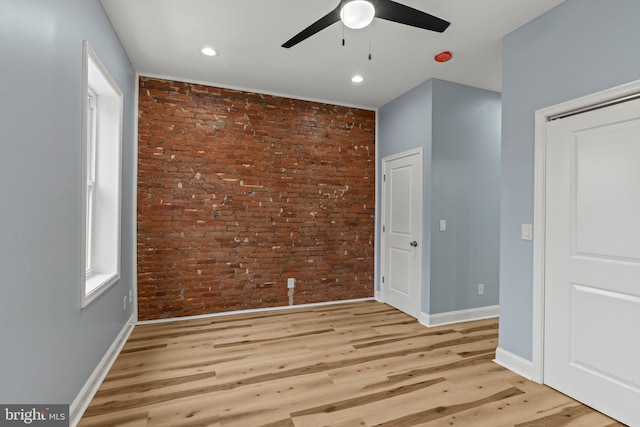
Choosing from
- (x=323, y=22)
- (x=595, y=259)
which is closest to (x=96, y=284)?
(x=323, y=22)

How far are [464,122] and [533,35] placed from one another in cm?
124

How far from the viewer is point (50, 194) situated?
5.04 ft

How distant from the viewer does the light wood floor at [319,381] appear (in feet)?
6.21

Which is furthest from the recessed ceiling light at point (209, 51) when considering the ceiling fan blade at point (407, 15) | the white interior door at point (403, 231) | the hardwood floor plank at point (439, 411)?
the hardwood floor plank at point (439, 411)

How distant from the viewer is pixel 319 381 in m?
2.30

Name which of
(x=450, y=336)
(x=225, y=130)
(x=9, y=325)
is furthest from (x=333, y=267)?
(x=9, y=325)

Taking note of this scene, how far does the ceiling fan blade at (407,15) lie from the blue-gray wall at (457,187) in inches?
65.1

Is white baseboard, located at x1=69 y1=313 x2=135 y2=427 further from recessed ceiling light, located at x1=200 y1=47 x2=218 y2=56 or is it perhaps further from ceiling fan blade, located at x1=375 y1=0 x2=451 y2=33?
ceiling fan blade, located at x1=375 y1=0 x2=451 y2=33

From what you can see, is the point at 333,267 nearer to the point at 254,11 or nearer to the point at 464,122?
the point at 464,122

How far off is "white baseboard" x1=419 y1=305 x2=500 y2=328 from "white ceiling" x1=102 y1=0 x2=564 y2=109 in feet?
8.93

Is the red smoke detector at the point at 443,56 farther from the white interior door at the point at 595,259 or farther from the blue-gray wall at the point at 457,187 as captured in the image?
the white interior door at the point at 595,259

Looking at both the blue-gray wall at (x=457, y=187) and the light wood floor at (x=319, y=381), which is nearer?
the light wood floor at (x=319, y=381)

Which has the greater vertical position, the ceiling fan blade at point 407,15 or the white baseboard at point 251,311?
the ceiling fan blade at point 407,15

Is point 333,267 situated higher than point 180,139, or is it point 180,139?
point 180,139
